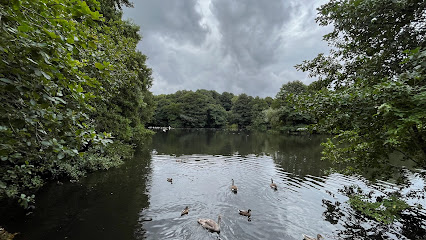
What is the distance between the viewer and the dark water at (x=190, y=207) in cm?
838

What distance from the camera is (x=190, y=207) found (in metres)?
10.9

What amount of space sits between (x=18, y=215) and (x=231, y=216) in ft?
30.6

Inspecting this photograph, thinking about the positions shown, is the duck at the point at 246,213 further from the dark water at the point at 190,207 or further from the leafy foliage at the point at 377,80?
the leafy foliage at the point at 377,80

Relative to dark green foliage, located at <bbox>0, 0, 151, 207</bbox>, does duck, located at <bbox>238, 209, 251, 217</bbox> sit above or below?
below

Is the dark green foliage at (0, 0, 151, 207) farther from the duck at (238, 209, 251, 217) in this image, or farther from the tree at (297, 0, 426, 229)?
the duck at (238, 209, 251, 217)

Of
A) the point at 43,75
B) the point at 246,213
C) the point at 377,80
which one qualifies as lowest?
the point at 246,213

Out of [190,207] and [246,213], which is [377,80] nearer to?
[246,213]

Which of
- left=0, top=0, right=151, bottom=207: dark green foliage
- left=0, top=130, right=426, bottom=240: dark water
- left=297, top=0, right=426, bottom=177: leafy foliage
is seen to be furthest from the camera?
left=0, top=130, right=426, bottom=240: dark water

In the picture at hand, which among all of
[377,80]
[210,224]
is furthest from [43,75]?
[210,224]

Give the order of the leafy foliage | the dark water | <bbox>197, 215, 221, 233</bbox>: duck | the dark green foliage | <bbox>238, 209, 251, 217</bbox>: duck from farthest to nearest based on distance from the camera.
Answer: <bbox>238, 209, 251, 217</bbox>: duck, <bbox>197, 215, 221, 233</bbox>: duck, the dark water, the leafy foliage, the dark green foliage

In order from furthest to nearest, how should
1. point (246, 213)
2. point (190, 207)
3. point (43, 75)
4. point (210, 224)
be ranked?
point (190, 207) < point (246, 213) < point (210, 224) < point (43, 75)

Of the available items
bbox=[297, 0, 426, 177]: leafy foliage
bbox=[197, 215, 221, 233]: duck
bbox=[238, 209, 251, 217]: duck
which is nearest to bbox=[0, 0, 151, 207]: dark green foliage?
bbox=[297, 0, 426, 177]: leafy foliage

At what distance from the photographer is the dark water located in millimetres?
8375

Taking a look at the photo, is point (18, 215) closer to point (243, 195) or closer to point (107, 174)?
point (107, 174)
